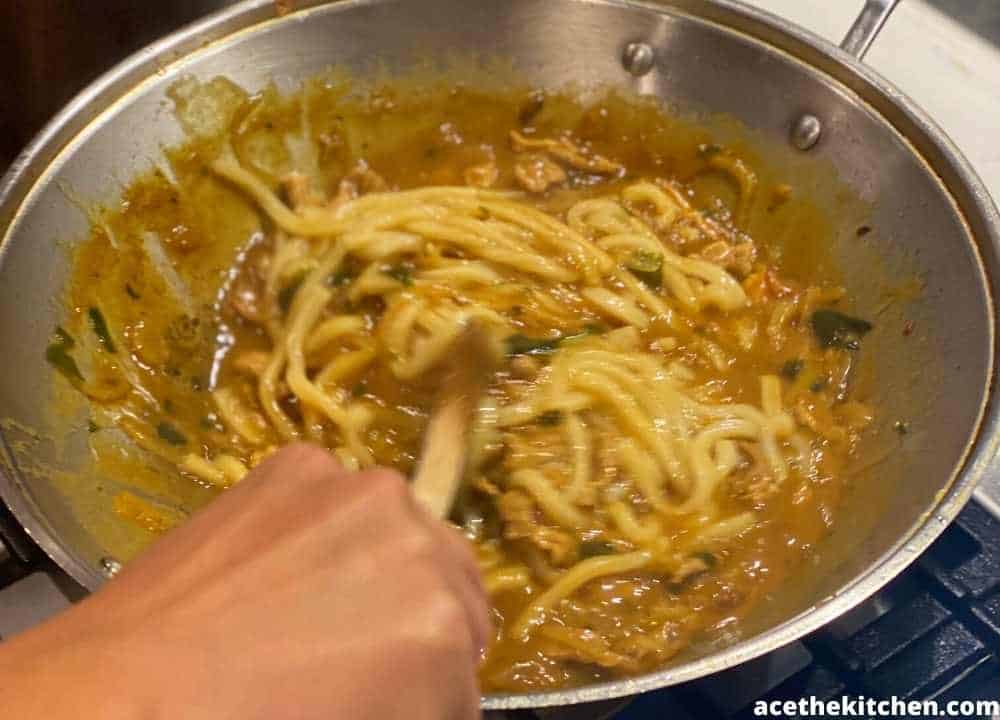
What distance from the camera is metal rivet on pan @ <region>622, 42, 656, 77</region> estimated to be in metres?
2.61

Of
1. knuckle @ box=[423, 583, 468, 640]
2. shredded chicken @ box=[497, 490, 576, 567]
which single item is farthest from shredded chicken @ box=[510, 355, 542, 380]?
knuckle @ box=[423, 583, 468, 640]

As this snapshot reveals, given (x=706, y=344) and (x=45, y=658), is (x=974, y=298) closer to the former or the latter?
(x=706, y=344)

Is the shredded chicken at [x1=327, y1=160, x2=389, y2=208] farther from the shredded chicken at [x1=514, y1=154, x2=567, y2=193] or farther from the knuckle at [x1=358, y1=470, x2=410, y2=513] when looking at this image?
the knuckle at [x1=358, y1=470, x2=410, y2=513]

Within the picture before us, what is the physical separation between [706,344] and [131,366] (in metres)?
1.58

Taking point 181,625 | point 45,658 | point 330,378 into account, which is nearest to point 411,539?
point 181,625

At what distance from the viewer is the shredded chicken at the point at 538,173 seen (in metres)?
2.82

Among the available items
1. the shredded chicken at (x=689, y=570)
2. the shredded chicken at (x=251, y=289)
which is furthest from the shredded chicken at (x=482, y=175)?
the shredded chicken at (x=689, y=570)

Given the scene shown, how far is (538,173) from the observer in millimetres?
2824

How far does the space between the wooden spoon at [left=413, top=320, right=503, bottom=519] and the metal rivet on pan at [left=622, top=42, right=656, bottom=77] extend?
3.54ft

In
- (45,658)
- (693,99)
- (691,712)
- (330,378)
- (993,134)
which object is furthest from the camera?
(993,134)

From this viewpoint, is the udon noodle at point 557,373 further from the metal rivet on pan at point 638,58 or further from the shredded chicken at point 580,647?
the metal rivet on pan at point 638,58

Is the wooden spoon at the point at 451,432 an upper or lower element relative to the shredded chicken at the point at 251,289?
upper

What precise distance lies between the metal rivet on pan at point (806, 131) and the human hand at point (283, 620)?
5.99 ft

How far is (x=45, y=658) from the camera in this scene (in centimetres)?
92
